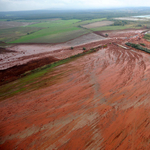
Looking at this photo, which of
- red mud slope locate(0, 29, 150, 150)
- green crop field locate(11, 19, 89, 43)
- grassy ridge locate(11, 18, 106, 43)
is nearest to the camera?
red mud slope locate(0, 29, 150, 150)

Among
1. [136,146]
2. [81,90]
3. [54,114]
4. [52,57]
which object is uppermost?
[52,57]

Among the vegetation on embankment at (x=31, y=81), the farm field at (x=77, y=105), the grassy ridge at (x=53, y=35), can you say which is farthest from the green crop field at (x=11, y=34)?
the vegetation on embankment at (x=31, y=81)

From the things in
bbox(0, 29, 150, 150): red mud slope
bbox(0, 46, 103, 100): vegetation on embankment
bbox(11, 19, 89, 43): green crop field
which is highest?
bbox(11, 19, 89, 43): green crop field

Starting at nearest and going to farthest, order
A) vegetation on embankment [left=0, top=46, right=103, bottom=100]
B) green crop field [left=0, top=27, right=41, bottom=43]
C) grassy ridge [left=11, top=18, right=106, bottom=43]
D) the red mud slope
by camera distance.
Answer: the red mud slope, vegetation on embankment [left=0, top=46, right=103, bottom=100], grassy ridge [left=11, top=18, right=106, bottom=43], green crop field [left=0, top=27, right=41, bottom=43]

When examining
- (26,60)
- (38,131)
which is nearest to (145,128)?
(38,131)

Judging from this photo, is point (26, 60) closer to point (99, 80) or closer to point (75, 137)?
point (99, 80)

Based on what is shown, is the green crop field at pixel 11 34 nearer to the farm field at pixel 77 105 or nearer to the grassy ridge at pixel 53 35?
the grassy ridge at pixel 53 35

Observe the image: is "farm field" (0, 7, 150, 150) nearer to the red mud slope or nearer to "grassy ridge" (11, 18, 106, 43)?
the red mud slope

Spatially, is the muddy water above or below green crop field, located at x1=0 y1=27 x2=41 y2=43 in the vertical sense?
below

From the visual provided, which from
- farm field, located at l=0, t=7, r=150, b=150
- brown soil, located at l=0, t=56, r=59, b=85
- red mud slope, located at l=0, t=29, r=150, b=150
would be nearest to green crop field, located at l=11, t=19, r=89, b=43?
brown soil, located at l=0, t=56, r=59, b=85
